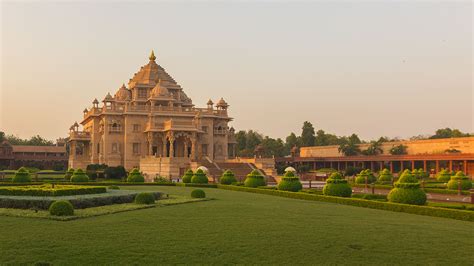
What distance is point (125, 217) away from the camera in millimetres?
16750

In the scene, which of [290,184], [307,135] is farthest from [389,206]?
[307,135]

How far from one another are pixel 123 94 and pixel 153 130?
39.2ft

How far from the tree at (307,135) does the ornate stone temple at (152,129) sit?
37610 mm

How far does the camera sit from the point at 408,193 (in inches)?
833

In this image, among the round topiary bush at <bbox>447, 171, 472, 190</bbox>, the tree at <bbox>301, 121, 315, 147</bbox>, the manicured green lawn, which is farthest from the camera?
the tree at <bbox>301, 121, 315, 147</bbox>

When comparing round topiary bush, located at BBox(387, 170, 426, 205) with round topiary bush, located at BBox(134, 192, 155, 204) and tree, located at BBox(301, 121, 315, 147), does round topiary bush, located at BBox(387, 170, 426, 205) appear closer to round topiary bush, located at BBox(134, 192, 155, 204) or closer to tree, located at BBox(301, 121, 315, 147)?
round topiary bush, located at BBox(134, 192, 155, 204)

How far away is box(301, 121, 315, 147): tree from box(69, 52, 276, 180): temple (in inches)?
1469

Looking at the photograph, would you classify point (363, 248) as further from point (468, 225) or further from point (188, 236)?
point (468, 225)

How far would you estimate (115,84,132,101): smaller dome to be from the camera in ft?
209

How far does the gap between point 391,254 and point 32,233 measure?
31.3 ft

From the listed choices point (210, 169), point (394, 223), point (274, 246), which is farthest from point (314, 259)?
point (210, 169)

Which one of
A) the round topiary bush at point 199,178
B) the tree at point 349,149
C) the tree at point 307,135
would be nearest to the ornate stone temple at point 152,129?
the round topiary bush at point 199,178

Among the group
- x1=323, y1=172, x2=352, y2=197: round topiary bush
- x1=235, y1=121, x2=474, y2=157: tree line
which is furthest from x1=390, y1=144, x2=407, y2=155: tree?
x1=323, y1=172, x2=352, y2=197: round topiary bush

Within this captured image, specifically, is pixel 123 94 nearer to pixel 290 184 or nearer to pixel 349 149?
pixel 290 184
